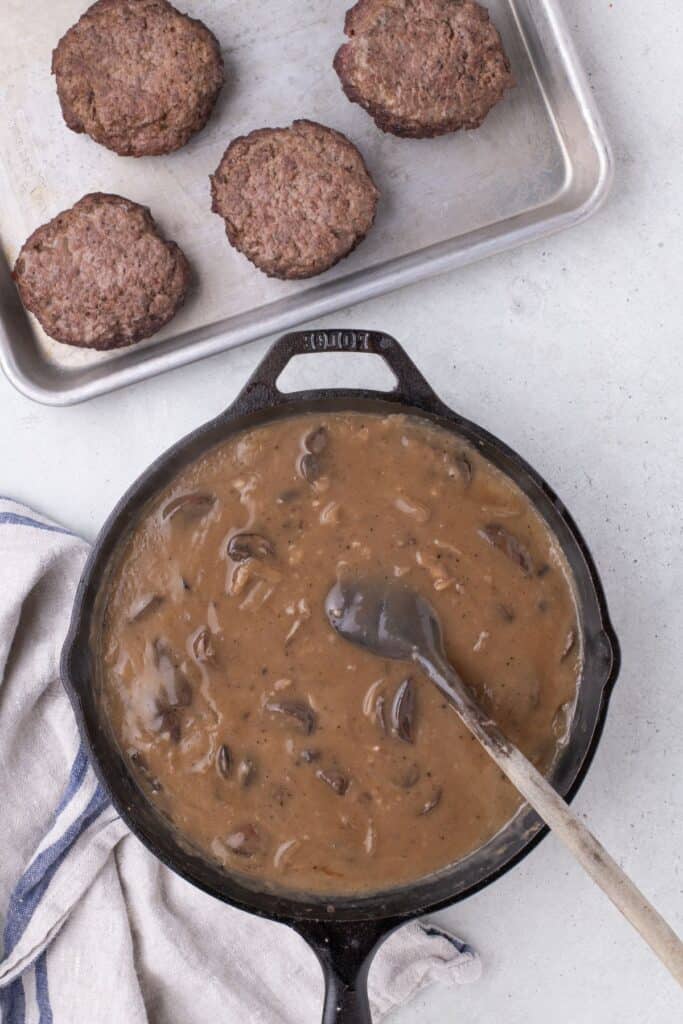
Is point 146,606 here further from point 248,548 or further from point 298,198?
point 298,198

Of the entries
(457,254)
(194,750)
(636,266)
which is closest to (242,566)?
(194,750)

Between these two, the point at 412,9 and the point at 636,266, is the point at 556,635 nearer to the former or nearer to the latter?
the point at 636,266

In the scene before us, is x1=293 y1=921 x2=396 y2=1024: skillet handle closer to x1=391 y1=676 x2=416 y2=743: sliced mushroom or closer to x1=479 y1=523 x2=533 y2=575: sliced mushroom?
x1=391 y1=676 x2=416 y2=743: sliced mushroom

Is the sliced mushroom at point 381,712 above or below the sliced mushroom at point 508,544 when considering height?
below

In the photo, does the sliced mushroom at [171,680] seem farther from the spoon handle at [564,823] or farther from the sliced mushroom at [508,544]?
the sliced mushroom at [508,544]

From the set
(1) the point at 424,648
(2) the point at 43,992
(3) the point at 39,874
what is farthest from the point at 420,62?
(2) the point at 43,992

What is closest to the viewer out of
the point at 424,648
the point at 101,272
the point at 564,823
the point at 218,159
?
the point at 564,823

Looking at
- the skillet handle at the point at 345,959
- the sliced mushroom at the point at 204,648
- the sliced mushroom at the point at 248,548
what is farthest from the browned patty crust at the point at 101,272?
the skillet handle at the point at 345,959

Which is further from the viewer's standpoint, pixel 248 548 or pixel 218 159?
pixel 218 159
